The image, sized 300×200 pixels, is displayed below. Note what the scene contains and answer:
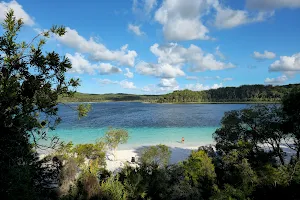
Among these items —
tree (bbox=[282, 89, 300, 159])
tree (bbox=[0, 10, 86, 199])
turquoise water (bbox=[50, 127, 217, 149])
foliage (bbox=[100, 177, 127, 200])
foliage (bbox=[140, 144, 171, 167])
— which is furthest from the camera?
turquoise water (bbox=[50, 127, 217, 149])

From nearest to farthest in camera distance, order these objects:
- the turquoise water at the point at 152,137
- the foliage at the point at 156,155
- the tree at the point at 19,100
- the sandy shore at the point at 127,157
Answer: the tree at the point at 19,100 → the foliage at the point at 156,155 → the sandy shore at the point at 127,157 → the turquoise water at the point at 152,137

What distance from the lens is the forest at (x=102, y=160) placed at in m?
4.40

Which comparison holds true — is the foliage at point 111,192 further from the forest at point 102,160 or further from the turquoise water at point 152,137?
the turquoise water at point 152,137

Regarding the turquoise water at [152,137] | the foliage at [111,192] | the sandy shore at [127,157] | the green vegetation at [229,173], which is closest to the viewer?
the foliage at [111,192]

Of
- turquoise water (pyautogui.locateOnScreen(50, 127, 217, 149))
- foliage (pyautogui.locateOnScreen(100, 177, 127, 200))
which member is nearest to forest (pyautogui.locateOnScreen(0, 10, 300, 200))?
foliage (pyautogui.locateOnScreen(100, 177, 127, 200))

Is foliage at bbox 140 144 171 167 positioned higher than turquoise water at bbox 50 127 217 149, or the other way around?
foliage at bbox 140 144 171 167

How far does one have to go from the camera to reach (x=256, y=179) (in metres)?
13.4

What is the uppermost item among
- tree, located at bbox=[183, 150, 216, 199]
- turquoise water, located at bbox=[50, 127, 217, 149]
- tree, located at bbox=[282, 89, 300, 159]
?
tree, located at bbox=[282, 89, 300, 159]

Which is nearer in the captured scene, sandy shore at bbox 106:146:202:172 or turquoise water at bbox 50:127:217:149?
sandy shore at bbox 106:146:202:172

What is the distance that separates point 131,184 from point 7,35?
11.1m

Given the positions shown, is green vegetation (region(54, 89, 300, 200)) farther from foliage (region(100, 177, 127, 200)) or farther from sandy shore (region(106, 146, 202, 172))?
sandy shore (region(106, 146, 202, 172))

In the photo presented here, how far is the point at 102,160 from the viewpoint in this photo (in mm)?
21562

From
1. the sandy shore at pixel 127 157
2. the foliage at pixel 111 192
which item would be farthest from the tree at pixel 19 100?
the sandy shore at pixel 127 157

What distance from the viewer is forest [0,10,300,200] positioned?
440 centimetres
